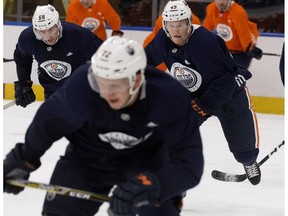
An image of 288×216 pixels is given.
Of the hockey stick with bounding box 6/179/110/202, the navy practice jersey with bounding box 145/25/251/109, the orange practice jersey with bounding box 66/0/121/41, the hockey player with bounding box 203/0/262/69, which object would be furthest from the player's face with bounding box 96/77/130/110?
the orange practice jersey with bounding box 66/0/121/41

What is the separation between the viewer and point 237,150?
376 cm

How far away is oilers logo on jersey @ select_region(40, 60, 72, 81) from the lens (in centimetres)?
402

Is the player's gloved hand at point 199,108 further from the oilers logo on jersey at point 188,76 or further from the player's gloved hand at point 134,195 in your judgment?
the player's gloved hand at point 134,195

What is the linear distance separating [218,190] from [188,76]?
74 cm

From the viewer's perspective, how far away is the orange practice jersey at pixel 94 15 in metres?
6.18

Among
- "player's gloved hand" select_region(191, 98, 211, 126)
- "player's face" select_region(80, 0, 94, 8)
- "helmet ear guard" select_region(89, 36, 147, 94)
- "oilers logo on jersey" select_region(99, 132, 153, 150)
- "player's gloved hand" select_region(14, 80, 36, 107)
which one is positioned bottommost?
"player's face" select_region(80, 0, 94, 8)

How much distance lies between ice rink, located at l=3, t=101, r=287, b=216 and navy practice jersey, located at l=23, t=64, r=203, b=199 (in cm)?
123

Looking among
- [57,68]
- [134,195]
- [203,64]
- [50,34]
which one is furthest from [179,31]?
[134,195]

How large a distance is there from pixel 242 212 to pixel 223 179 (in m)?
0.47

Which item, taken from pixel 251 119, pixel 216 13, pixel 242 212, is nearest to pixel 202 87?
pixel 251 119

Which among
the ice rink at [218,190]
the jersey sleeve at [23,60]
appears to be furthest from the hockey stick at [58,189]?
the jersey sleeve at [23,60]

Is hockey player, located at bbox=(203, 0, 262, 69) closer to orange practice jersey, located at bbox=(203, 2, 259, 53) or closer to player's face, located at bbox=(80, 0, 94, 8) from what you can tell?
orange practice jersey, located at bbox=(203, 2, 259, 53)

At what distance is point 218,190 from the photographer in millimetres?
3947

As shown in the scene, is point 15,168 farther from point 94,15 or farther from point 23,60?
point 94,15
